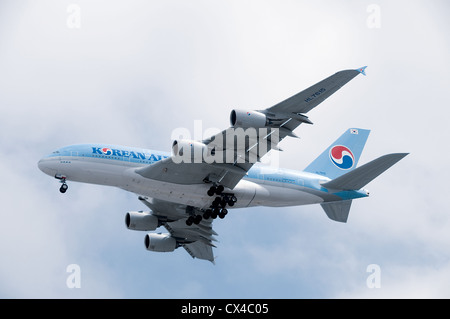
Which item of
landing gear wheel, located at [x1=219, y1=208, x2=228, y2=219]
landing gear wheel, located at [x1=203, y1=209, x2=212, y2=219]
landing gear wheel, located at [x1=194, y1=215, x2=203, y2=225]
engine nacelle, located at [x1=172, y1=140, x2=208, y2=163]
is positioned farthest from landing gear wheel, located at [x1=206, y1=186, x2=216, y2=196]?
Result: engine nacelle, located at [x1=172, y1=140, x2=208, y2=163]

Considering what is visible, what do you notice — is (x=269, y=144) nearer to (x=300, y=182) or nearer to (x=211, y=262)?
(x=300, y=182)

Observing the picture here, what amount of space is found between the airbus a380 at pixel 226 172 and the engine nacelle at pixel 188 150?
59 mm

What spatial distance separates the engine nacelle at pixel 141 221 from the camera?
5328 centimetres

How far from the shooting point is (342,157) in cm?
5488

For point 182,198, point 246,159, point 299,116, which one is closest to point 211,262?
point 182,198

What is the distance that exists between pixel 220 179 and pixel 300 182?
601 centimetres

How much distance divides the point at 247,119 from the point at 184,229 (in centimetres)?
1747

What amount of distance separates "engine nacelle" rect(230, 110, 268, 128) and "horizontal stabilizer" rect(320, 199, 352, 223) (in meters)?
12.6

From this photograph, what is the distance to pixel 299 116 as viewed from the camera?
40750 mm

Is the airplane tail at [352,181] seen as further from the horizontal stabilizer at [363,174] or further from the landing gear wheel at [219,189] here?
the landing gear wheel at [219,189]

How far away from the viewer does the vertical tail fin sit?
176ft

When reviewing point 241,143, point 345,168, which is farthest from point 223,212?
point 345,168

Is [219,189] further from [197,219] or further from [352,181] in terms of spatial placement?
[352,181]

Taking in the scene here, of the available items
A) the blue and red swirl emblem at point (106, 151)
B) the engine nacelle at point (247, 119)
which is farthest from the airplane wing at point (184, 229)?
the engine nacelle at point (247, 119)
